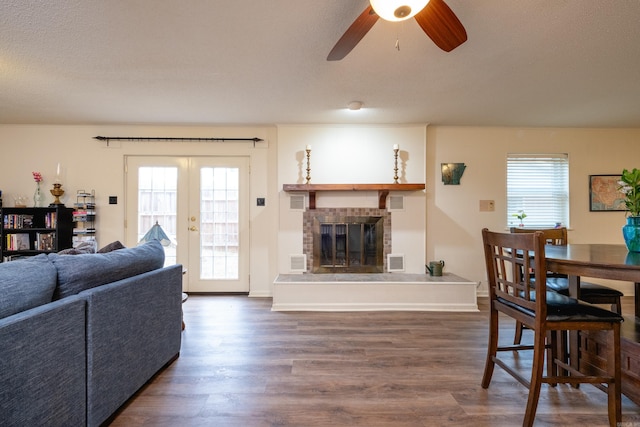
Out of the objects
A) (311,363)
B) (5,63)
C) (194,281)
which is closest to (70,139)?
(5,63)

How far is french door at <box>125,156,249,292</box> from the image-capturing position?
3982 mm

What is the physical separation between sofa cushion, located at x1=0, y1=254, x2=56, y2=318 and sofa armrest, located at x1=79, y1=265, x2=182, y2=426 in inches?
5.3

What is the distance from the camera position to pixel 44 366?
1.12m

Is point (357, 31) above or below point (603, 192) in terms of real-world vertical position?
above

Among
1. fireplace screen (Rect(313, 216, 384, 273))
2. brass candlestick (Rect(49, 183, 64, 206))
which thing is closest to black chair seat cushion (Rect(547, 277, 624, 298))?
fireplace screen (Rect(313, 216, 384, 273))

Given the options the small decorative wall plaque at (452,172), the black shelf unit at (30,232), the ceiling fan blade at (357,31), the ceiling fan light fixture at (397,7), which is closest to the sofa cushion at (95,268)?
the ceiling fan blade at (357,31)

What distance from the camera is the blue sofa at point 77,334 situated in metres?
1.05

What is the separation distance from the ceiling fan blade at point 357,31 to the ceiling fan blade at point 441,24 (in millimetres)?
235

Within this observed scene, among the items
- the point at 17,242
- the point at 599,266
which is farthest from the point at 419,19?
the point at 17,242

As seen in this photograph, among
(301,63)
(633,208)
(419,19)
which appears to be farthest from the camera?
(301,63)

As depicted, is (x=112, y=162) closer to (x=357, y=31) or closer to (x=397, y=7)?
(x=357, y=31)

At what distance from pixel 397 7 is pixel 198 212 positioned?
11.3ft

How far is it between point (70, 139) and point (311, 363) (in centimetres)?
425

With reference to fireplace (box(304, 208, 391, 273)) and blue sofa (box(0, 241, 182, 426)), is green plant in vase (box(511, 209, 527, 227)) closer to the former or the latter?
fireplace (box(304, 208, 391, 273))
